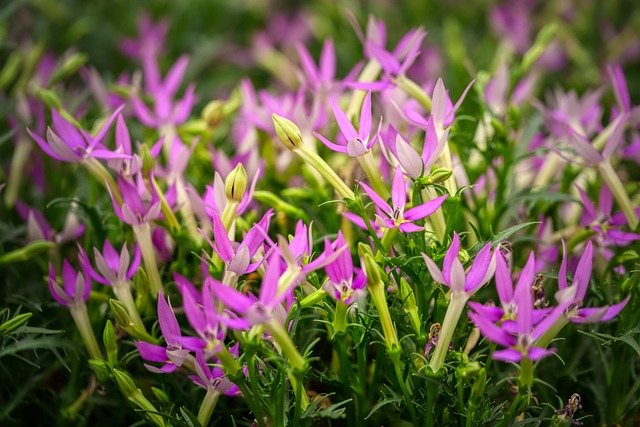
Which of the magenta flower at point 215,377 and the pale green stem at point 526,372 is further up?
the pale green stem at point 526,372

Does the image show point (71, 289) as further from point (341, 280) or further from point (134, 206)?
point (341, 280)

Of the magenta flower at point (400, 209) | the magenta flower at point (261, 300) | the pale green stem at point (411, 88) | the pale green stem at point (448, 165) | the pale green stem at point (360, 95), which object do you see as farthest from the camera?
the pale green stem at point (360, 95)

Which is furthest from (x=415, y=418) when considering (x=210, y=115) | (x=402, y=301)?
(x=210, y=115)

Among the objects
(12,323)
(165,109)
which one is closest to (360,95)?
(165,109)

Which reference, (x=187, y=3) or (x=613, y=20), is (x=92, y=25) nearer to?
(x=187, y=3)

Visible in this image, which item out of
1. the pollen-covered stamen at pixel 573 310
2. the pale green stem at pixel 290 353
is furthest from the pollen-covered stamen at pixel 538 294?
the pale green stem at pixel 290 353

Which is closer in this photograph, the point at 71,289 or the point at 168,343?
the point at 168,343

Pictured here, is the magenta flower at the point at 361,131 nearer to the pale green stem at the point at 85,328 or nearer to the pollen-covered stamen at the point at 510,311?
the pollen-covered stamen at the point at 510,311

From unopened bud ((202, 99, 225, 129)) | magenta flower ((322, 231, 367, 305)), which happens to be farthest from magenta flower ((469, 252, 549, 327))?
unopened bud ((202, 99, 225, 129))
